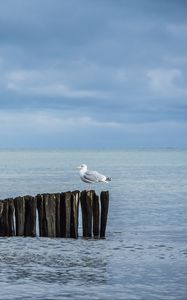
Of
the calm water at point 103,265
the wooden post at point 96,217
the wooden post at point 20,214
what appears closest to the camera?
the calm water at point 103,265

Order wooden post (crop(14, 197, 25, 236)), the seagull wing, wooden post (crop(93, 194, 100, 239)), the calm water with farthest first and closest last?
the seagull wing
wooden post (crop(93, 194, 100, 239))
wooden post (crop(14, 197, 25, 236))
the calm water

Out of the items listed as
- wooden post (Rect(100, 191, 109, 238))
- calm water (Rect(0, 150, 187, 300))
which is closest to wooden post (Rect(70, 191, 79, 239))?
calm water (Rect(0, 150, 187, 300))

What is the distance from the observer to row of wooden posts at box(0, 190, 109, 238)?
22734 mm

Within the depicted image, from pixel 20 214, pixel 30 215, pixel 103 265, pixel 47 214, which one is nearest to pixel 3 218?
pixel 20 214

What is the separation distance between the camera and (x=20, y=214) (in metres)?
22.8

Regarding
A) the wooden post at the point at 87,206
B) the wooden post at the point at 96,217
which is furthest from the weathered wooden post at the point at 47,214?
the wooden post at the point at 96,217

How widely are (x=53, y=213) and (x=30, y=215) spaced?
80cm

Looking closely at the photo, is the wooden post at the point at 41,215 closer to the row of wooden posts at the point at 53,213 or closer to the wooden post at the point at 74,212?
the row of wooden posts at the point at 53,213

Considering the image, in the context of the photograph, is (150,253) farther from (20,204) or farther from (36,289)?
(36,289)

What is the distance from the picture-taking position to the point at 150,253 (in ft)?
69.6

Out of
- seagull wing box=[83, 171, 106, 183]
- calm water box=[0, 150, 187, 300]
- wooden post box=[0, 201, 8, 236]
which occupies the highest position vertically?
seagull wing box=[83, 171, 106, 183]

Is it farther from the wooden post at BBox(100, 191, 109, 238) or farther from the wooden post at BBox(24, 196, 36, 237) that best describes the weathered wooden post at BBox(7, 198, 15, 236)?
the wooden post at BBox(100, 191, 109, 238)

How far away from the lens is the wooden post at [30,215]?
22.8m

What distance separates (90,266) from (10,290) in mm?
3726
